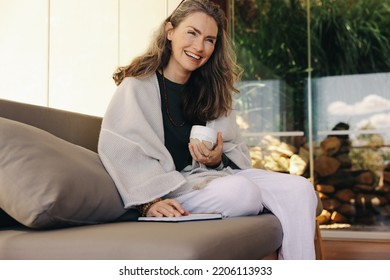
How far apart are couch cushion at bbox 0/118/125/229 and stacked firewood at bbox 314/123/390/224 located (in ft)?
10.3

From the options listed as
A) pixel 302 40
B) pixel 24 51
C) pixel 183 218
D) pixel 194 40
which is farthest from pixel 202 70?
pixel 302 40

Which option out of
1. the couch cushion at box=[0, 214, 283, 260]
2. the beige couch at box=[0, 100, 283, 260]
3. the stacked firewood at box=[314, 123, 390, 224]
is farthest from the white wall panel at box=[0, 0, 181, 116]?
the stacked firewood at box=[314, 123, 390, 224]

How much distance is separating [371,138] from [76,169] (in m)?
3.27

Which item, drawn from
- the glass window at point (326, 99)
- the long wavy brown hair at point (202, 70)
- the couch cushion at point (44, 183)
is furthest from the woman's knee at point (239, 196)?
the glass window at point (326, 99)

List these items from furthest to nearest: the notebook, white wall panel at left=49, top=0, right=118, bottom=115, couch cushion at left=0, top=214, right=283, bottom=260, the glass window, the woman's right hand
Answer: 1. the glass window
2. white wall panel at left=49, top=0, right=118, bottom=115
3. the woman's right hand
4. the notebook
5. couch cushion at left=0, top=214, right=283, bottom=260

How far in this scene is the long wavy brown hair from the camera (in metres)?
1.75

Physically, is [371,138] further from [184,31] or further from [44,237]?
[44,237]

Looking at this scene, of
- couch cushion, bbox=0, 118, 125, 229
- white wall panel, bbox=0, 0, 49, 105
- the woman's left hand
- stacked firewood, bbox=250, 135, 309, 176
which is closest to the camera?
couch cushion, bbox=0, 118, 125, 229

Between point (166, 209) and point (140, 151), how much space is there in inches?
8.8

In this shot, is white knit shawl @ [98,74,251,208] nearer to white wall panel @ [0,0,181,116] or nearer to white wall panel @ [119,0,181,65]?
white wall panel @ [0,0,181,116]

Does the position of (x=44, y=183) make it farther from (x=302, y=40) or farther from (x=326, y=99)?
(x=302, y=40)

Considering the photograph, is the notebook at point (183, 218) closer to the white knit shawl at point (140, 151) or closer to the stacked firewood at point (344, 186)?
the white knit shawl at point (140, 151)

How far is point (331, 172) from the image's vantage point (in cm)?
412
